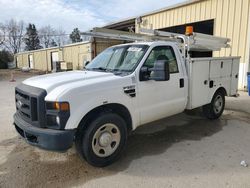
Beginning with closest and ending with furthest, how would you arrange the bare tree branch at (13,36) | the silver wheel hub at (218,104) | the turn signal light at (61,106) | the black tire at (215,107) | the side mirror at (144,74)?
the turn signal light at (61,106) < the side mirror at (144,74) < the black tire at (215,107) < the silver wheel hub at (218,104) < the bare tree branch at (13,36)

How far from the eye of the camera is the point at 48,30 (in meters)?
70.1

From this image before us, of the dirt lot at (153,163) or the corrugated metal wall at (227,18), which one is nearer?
the dirt lot at (153,163)

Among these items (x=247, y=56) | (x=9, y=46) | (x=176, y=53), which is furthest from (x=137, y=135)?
(x=9, y=46)

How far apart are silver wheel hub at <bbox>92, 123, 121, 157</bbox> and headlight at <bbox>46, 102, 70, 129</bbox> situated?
592mm

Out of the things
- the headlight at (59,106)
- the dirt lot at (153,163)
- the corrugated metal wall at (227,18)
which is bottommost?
the dirt lot at (153,163)

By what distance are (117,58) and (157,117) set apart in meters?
1.40

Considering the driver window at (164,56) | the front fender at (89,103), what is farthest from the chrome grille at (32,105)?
the driver window at (164,56)

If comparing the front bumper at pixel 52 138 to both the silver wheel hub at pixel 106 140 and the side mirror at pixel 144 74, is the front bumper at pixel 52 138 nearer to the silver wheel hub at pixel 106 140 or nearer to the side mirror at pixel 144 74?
the silver wheel hub at pixel 106 140

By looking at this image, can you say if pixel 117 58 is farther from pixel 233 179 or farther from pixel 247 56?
pixel 247 56

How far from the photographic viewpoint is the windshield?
13.0 ft

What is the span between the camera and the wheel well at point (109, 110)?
10.9ft

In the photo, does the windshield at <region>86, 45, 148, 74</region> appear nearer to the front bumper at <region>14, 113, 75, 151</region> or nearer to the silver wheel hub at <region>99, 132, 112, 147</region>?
the silver wheel hub at <region>99, 132, 112, 147</region>

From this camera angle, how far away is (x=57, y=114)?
118 inches

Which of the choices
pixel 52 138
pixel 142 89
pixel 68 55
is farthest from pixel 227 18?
pixel 68 55
